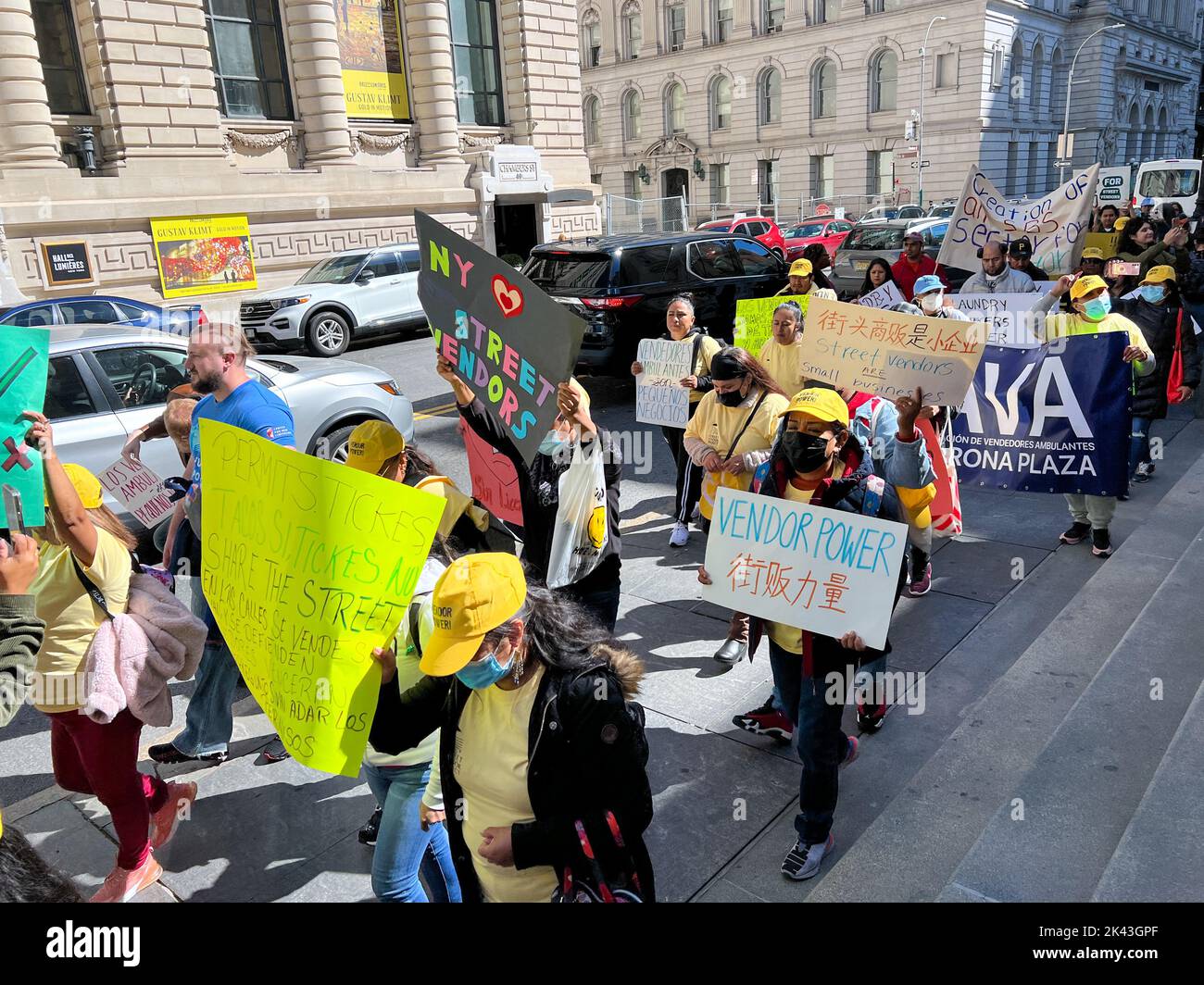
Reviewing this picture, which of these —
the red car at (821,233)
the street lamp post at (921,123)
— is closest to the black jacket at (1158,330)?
the red car at (821,233)

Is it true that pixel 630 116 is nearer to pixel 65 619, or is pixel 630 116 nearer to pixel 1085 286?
pixel 1085 286

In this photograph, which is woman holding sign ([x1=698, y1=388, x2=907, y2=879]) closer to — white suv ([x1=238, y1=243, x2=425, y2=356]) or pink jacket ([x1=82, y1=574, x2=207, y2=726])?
pink jacket ([x1=82, y1=574, x2=207, y2=726])

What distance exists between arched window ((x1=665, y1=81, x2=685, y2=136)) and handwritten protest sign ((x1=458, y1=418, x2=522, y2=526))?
59.9 m

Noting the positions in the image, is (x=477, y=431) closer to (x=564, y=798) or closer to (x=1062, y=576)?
(x=564, y=798)

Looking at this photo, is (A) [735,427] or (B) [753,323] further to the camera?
(B) [753,323]

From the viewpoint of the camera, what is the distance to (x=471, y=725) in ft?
8.15

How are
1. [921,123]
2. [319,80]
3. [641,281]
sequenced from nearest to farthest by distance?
[641,281]
[319,80]
[921,123]

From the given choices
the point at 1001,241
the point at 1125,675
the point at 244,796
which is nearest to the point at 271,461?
the point at 244,796

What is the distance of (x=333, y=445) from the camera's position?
7719 mm

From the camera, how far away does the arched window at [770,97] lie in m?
55.7

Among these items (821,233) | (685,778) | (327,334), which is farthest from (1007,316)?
(821,233)

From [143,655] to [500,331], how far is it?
180 cm

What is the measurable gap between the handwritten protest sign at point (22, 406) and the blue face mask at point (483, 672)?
1.79 meters

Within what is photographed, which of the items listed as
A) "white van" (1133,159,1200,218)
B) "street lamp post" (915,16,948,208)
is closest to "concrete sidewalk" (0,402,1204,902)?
"white van" (1133,159,1200,218)
